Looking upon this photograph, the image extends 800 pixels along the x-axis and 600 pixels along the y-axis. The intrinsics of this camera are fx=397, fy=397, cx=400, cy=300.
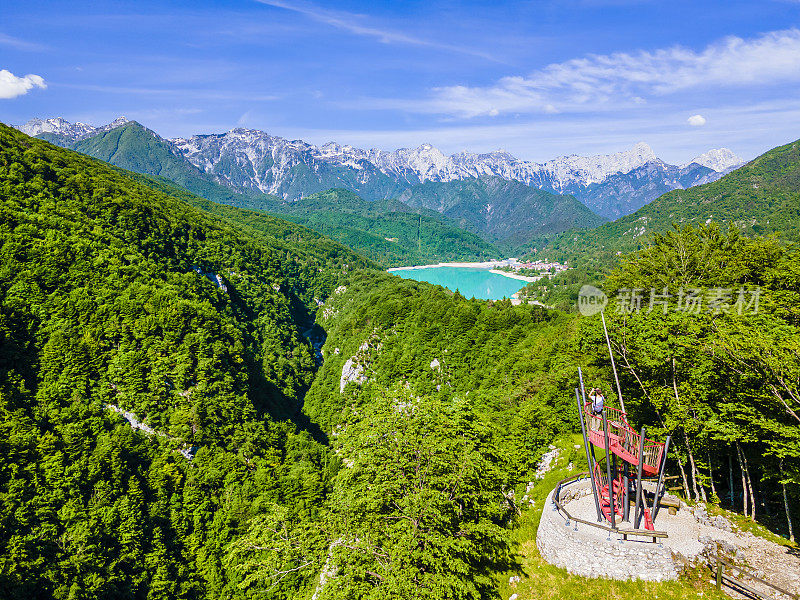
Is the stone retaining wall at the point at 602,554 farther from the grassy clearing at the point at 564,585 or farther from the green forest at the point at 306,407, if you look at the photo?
the green forest at the point at 306,407

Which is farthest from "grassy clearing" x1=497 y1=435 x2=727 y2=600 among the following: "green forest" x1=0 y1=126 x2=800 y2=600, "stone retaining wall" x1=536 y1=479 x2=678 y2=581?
"green forest" x1=0 y1=126 x2=800 y2=600

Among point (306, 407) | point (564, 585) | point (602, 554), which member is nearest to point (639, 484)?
point (602, 554)

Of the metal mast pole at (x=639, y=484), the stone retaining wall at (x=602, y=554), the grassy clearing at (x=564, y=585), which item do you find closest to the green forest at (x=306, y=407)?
the grassy clearing at (x=564, y=585)

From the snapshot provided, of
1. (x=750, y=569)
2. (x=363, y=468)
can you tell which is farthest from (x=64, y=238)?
(x=750, y=569)

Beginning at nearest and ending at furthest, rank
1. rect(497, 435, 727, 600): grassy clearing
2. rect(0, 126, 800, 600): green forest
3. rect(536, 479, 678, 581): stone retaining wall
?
rect(497, 435, 727, 600): grassy clearing → rect(536, 479, 678, 581): stone retaining wall → rect(0, 126, 800, 600): green forest

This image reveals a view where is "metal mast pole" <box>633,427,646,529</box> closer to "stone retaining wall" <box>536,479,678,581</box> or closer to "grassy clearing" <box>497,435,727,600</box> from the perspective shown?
"stone retaining wall" <box>536,479,678,581</box>

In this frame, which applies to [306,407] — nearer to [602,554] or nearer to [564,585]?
[564,585]
